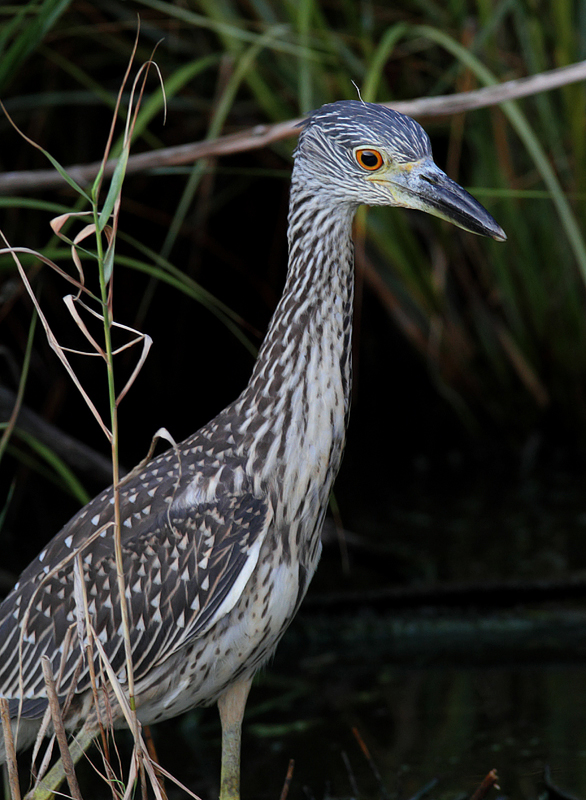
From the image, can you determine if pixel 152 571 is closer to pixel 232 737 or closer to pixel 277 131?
pixel 232 737

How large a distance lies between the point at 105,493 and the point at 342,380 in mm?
658

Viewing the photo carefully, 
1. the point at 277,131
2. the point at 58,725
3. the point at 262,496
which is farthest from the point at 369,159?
the point at 58,725

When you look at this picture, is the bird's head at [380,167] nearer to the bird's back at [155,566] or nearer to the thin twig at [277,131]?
the thin twig at [277,131]

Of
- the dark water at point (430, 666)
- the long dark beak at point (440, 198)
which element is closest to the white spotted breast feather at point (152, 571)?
the dark water at point (430, 666)

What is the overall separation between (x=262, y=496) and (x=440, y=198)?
0.77 m

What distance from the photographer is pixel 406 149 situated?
2098mm

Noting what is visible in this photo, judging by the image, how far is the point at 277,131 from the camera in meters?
2.55

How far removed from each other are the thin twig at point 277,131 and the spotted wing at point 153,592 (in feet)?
2.97

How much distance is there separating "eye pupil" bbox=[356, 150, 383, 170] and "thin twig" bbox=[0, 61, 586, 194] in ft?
1.16

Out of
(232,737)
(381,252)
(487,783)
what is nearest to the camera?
(487,783)

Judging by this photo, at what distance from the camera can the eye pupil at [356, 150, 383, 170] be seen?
2.12 metres

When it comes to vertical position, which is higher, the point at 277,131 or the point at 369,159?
the point at 277,131

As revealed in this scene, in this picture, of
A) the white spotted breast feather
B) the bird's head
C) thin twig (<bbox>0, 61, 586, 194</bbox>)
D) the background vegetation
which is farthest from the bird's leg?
thin twig (<bbox>0, 61, 586, 194</bbox>)

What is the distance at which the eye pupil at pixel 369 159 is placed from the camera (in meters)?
2.12
